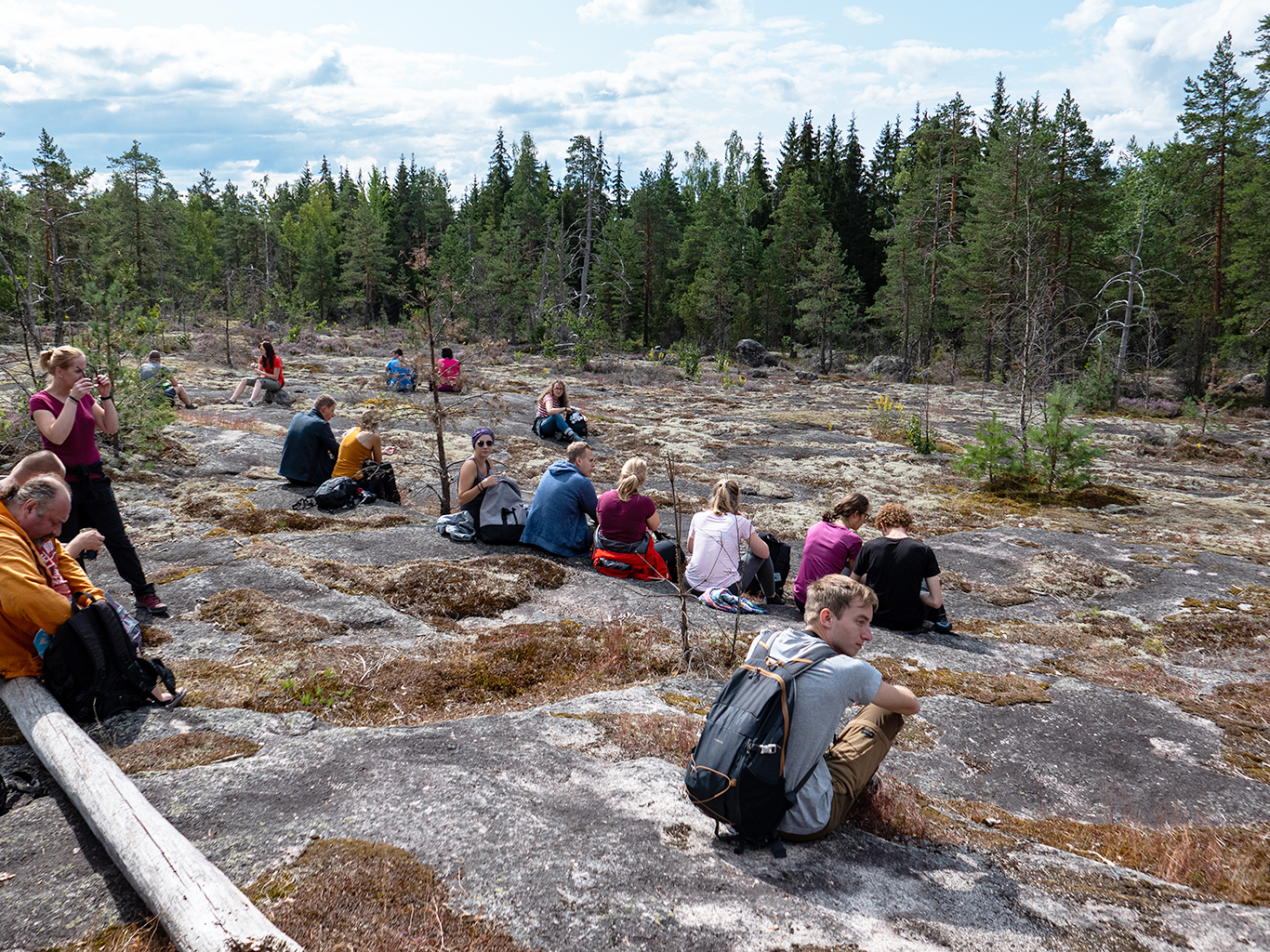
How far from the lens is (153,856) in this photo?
3023mm

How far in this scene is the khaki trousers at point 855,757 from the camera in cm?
385

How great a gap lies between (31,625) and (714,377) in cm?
3270

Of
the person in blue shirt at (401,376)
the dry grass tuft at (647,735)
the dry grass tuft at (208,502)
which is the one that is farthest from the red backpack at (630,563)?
the person in blue shirt at (401,376)

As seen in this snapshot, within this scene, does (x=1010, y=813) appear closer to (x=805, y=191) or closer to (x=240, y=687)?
(x=240, y=687)

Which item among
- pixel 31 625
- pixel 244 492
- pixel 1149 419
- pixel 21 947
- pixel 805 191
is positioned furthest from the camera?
pixel 805 191

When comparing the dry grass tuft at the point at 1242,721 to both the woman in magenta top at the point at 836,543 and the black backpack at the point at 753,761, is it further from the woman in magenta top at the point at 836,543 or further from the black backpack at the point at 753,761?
the black backpack at the point at 753,761

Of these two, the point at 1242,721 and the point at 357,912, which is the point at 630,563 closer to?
the point at 1242,721

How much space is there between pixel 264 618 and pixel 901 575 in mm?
6294

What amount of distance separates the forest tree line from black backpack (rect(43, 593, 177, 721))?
6.83m

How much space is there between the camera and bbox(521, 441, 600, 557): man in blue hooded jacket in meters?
9.17

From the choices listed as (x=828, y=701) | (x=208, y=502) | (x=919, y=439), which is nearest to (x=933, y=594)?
(x=828, y=701)

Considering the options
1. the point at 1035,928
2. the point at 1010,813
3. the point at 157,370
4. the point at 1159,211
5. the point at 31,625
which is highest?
the point at 1159,211

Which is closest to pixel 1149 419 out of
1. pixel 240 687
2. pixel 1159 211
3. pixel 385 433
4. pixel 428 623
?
pixel 1159 211

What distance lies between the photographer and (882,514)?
7793mm
